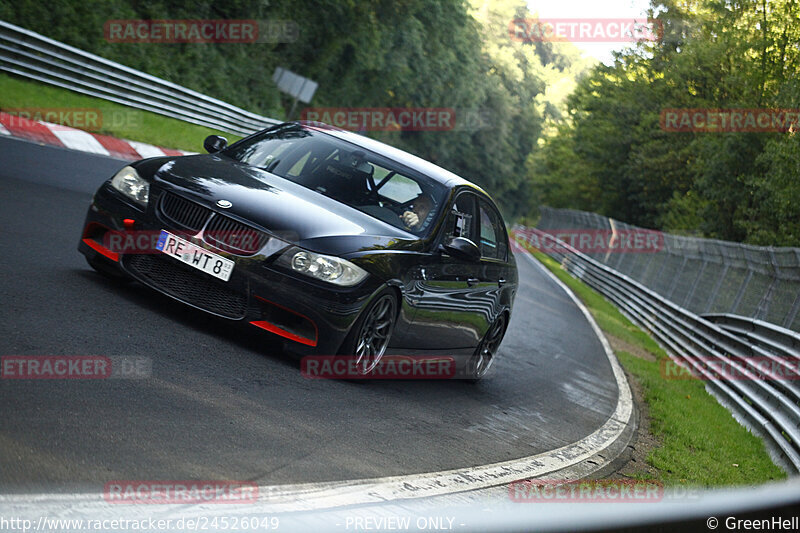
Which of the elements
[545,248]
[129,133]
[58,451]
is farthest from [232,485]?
[545,248]

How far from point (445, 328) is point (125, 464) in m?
4.29

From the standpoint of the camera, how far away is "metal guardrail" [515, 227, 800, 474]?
9891 millimetres

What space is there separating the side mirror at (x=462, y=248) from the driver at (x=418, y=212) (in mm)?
271

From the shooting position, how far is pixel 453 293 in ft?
26.7

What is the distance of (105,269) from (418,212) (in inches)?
93.4

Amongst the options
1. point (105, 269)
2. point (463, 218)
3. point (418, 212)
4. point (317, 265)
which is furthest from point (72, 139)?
point (317, 265)

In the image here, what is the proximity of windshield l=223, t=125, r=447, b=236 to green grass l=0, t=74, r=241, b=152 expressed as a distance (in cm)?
994

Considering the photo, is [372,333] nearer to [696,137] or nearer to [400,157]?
[400,157]

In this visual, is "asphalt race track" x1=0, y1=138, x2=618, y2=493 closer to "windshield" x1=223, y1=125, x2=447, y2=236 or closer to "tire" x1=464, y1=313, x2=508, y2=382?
"tire" x1=464, y1=313, x2=508, y2=382

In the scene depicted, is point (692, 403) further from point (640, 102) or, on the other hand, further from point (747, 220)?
point (640, 102)

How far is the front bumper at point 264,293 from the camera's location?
6586mm

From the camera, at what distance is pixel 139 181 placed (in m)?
7.25

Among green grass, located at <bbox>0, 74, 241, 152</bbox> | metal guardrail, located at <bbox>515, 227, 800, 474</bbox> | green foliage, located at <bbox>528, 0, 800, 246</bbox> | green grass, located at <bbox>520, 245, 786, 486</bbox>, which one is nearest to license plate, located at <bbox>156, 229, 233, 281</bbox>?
green grass, located at <bbox>520, 245, 786, 486</bbox>

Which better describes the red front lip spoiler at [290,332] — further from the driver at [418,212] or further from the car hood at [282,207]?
the driver at [418,212]
